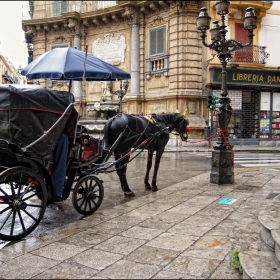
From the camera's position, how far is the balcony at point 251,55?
73.3 ft

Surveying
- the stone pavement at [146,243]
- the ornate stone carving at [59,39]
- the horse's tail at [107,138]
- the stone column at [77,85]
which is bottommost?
the stone pavement at [146,243]

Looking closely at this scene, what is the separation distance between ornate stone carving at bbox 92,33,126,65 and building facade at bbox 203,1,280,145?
21.9ft

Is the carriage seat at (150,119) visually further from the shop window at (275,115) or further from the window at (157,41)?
the shop window at (275,115)

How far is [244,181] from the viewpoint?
8508 mm

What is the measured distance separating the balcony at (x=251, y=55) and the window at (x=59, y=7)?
551 inches

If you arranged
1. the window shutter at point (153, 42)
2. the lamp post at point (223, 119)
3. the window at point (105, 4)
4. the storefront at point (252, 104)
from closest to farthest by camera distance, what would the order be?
the lamp post at point (223, 119) < the storefront at point (252, 104) < the window shutter at point (153, 42) < the window at point (105, 4)

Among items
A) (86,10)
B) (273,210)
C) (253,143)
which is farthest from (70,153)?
(86,10)

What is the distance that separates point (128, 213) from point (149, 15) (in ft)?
67.8

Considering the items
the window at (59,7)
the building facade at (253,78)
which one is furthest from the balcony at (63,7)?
the building facade at (253,78)

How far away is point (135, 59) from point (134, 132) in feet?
58.8

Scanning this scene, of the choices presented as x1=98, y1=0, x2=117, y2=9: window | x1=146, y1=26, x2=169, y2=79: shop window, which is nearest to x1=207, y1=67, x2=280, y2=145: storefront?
x1=146, y1=26, x2=169, y2=79: shop window

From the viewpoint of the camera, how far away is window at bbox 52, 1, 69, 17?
2742 centimetres

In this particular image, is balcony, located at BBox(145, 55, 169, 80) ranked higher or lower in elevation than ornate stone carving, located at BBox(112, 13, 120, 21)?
lower

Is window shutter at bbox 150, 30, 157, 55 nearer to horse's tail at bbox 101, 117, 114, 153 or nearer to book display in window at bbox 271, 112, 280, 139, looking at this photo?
book display in window at bbox 271, 112, 280, 139
